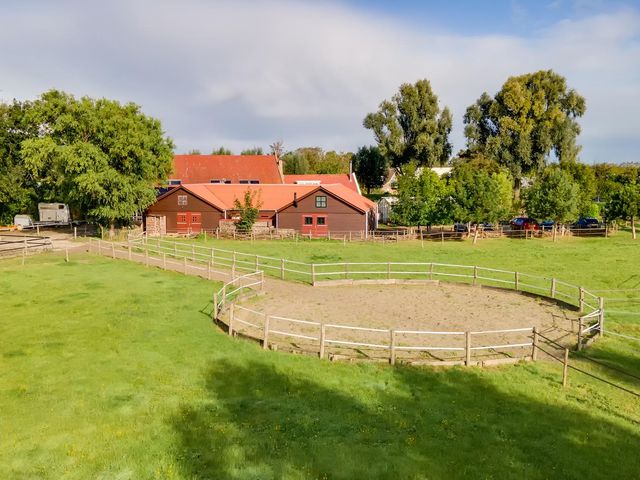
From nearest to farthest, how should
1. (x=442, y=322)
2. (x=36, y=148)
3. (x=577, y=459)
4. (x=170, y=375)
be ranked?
(x=577, y=459) → (x=170, y=375) → (x=442, y=322) → (x=36, y=148)

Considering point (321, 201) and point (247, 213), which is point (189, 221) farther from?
point (321, 201)

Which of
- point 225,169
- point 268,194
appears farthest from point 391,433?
point 225,169

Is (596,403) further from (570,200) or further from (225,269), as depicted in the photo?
(570,200)

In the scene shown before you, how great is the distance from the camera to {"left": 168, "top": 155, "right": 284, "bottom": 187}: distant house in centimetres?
7131

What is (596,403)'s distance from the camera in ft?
41.2

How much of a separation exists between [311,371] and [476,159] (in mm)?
61169

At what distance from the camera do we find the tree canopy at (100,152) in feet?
144

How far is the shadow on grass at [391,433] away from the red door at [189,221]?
134 ft

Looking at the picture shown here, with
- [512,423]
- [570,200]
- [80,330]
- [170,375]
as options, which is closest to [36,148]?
[80,330]

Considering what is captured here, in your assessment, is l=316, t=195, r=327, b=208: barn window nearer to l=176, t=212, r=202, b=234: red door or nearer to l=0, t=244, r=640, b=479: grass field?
l=176, t=212, r=202, b=234: red door

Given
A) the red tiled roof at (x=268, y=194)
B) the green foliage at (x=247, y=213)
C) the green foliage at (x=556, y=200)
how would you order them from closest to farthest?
the green foliage at (x=247, y=213) < the green foliage at (x=556, y=200) < the red tiled roof at (x=268, y=194)

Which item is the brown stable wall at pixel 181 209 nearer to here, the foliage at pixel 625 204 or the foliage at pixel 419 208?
the foliage at pixel 419 208

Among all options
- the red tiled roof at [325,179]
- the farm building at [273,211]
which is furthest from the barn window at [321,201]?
the red tiled roof at [325,179]

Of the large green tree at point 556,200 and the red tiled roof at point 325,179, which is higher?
the red tiled roof at point 325,179
